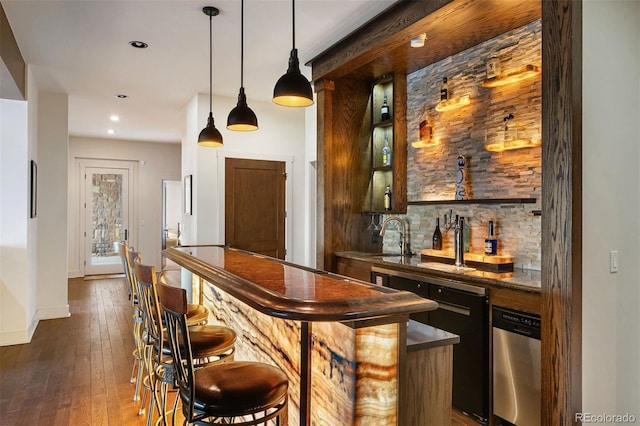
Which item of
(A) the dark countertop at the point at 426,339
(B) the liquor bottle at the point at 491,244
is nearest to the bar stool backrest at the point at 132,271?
(A) the dark countertop at the point at 426,339

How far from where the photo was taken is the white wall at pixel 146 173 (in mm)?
8820

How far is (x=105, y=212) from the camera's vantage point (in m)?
8.91

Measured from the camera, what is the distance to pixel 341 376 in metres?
1.54

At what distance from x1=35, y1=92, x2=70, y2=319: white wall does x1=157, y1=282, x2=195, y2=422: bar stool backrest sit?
15.4 ft

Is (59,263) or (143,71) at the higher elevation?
(143,71)

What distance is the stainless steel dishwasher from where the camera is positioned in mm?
2408

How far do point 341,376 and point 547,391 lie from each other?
4.30ft

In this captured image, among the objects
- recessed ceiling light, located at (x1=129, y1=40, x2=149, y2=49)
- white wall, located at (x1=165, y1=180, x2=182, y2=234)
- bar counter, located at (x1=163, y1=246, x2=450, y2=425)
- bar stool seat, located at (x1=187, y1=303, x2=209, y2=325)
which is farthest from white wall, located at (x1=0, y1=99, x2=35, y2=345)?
white wall, located at (x1=165, y1=180, x2=182, y2=234)

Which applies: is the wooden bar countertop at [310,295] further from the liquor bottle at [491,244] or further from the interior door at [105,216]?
the interior door at [105,216]

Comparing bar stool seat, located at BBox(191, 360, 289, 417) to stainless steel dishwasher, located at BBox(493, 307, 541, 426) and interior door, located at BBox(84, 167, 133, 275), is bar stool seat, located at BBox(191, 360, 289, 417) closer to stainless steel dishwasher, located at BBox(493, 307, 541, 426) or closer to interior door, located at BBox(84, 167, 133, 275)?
stainless steel dishwasher, located at BBox(493, 307, 541, 426)
